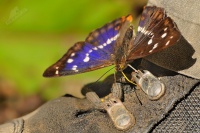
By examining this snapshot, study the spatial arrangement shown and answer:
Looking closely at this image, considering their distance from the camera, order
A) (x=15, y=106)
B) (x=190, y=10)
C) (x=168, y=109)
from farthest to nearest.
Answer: (x=15, y=106), (x=190, y=10), (x=168, y=109)

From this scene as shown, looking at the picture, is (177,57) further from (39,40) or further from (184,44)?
(39,40)

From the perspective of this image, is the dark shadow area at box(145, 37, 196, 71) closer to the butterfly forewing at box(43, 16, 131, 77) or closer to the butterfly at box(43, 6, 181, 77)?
the butterfly at box(43, 6, 181, 77)

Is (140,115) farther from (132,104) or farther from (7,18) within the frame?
(7,18)

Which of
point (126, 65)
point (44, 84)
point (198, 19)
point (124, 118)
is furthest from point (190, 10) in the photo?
point (44, 84)

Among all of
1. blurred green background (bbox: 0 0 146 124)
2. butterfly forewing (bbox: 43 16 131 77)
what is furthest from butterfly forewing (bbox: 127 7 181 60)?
blurred green background (bbox: 0 0 146 124)

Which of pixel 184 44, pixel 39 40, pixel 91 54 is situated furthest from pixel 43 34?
pixel 184 44
